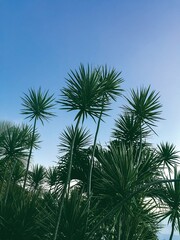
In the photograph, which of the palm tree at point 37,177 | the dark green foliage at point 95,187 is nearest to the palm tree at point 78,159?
the dark green foliage at point 95,187

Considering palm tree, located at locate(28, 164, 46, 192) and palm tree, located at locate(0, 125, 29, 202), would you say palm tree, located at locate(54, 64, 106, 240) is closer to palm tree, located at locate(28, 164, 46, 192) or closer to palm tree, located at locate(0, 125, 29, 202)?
palm tree, located at locate(0, 125, 29, 202)

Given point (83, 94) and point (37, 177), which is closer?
point (83, 94)

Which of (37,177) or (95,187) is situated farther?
(37,177)

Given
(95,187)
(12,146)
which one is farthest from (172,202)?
(12,146)

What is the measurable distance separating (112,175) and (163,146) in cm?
919

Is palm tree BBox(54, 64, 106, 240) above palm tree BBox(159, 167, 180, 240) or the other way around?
above

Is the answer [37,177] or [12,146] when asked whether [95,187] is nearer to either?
[12,146]

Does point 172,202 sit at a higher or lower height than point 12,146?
lower

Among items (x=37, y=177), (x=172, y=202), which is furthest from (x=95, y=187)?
(x=37, y=177)

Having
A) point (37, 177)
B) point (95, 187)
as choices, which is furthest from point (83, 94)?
point (37, 177)

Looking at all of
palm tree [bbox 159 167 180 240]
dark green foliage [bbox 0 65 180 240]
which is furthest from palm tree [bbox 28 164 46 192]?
palm tree [bbox 159 167 180 240]

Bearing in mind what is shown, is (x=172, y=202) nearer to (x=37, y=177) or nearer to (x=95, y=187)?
(x=95, y=187)

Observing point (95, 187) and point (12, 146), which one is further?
point (12, 146)

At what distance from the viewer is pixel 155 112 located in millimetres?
12836
